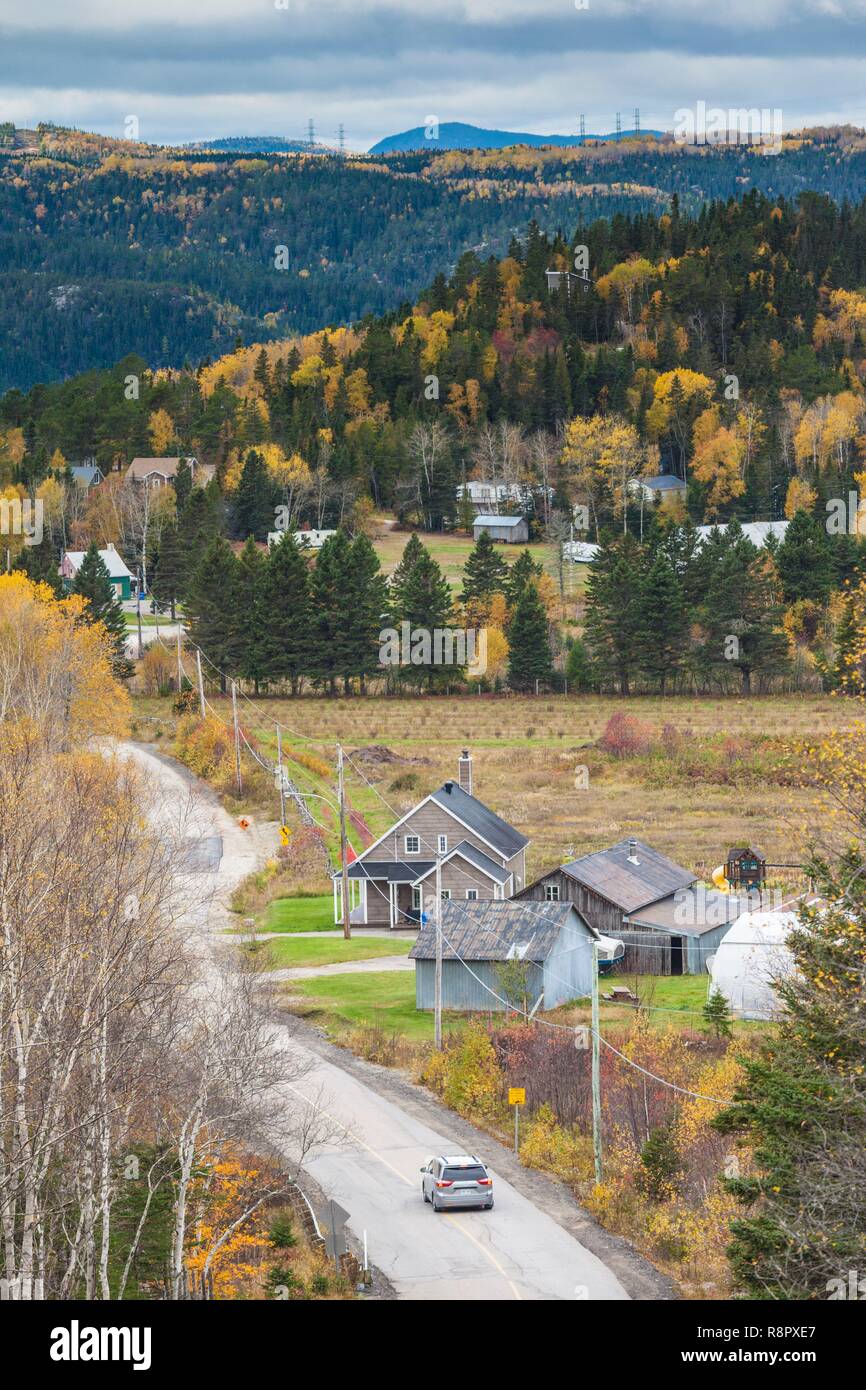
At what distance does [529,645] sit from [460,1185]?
68127 mm

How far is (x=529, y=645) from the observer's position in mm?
96938

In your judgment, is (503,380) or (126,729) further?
(503,380)

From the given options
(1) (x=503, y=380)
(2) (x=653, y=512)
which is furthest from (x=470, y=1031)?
(1) (x=503, y=380)

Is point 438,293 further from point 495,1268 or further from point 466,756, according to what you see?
point 495,1268

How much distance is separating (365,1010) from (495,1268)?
58.2 feet

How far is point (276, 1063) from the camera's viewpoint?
1320 inches

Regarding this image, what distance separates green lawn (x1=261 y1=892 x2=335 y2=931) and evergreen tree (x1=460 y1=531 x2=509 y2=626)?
42.5 metres

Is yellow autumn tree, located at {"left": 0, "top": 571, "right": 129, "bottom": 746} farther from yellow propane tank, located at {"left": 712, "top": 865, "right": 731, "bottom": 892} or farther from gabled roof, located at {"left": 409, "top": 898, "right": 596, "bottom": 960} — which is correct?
yellow propane tank, located at {"left": 712, "top": 865, "right": 731, "bottom": 892}

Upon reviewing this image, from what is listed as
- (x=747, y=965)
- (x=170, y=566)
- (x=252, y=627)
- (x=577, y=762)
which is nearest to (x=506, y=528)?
(x=170, y=566)

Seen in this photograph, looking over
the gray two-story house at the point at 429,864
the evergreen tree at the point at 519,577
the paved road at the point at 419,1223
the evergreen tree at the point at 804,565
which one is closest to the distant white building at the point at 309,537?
the evergreen tree at the point at 519,577

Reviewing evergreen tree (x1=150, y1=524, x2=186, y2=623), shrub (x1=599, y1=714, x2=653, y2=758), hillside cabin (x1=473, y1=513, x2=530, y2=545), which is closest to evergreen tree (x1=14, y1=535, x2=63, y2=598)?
evergreen tree (x1=150, y1=524, x2=186, y2=623)

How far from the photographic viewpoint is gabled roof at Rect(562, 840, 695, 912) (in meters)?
51.4

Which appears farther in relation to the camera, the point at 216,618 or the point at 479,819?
the point at 216,618

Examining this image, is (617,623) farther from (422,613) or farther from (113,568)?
(113,568)
